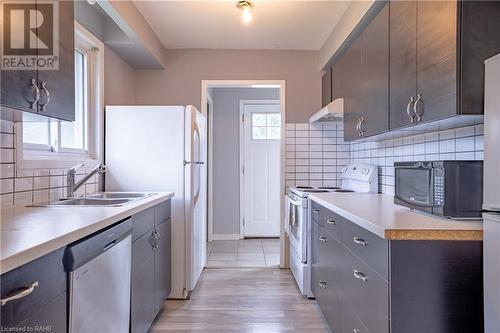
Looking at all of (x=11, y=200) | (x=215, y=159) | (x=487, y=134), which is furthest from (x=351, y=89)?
(x=215, y=159)

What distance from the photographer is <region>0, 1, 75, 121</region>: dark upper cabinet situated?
1278 mm

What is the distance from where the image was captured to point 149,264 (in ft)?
6.96

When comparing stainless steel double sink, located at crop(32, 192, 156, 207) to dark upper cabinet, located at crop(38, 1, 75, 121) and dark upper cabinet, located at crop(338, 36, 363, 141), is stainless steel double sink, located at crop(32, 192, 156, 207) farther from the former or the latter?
dark upper cabinet, located at crop(338, 36, 363, 141)

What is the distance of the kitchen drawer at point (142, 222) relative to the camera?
188 centimetres

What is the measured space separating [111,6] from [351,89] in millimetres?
1780

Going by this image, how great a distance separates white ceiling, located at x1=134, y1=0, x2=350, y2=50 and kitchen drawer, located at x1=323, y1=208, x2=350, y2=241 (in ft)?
5.35

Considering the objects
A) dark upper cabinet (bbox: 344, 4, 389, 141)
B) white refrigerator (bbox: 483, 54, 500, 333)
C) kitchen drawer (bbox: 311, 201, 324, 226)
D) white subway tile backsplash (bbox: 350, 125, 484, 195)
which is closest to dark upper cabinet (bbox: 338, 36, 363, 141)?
dark upper cabinet (bbox: 344, 4, 389, 141)

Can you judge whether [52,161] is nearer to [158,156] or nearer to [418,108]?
[158,156]

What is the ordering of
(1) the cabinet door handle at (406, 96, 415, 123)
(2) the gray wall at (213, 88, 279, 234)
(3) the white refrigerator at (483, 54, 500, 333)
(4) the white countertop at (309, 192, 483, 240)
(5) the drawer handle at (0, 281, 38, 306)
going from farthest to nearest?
(2) the gray wall at (213, 88, 279, 234), (1) the cabinet door handle at (406, 96, 415, 123), (4) the white countertop at (309, 192, 483, 240), (3) the white refrigerator at (483, 54, 500, 333), (5) the drawer handle at (0, 281, 38, 306)

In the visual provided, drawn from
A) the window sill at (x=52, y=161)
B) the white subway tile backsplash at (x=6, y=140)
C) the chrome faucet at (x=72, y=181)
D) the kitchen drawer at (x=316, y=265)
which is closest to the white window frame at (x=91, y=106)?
the window sill at (x=52, y=161)

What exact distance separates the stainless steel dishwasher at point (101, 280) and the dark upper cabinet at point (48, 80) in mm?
608

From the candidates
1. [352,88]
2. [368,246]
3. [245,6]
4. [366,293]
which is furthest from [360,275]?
[245,6]

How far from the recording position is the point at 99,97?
270 centimetres

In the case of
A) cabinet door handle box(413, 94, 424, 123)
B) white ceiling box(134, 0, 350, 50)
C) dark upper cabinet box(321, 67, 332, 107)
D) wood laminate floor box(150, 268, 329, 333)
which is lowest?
wood laminate floor box(150, 268, 329, 333)
